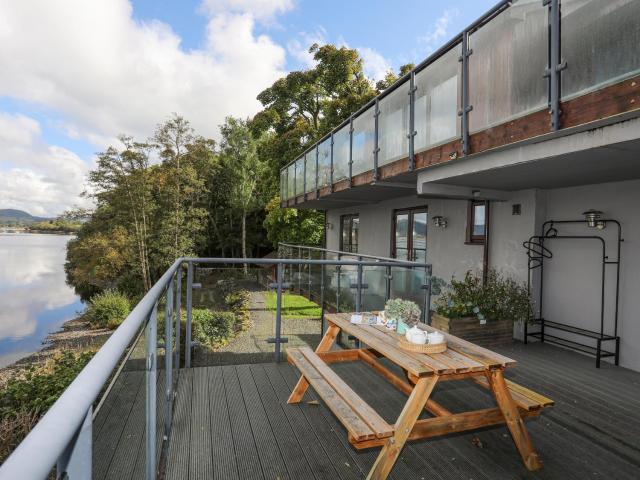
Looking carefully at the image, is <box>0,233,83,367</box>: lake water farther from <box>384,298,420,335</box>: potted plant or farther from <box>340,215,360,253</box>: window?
<box>384,298,420,335</box>: potted plant

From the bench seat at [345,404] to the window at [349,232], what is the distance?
9206 mm

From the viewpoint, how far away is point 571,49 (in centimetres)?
329

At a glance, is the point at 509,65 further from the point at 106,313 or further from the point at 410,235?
the point at 106,313

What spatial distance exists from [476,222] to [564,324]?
2217 millimetres

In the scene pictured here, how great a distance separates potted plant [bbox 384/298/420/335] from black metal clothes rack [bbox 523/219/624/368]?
3.37m

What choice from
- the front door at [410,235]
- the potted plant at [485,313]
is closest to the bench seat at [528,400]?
the potted plant at [485,313]

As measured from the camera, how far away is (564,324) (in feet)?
18.4

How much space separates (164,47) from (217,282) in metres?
9.48

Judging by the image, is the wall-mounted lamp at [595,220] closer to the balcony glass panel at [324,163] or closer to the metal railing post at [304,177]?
the balcony glass panel at [324,163]

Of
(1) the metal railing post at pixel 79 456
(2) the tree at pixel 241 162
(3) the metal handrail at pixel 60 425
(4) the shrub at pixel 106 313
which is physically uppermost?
(2) the tree at pixel 241 162

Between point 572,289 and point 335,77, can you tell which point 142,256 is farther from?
point 572,289

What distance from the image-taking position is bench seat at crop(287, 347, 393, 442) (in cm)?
208

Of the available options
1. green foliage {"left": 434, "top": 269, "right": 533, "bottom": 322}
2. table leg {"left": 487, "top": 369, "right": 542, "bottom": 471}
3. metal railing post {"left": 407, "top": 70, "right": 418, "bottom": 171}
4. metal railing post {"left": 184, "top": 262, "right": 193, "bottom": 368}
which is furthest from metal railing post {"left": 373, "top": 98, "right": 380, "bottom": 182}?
table leg {"left": 487, "top": 369, "right": 542, "bottom": 471}

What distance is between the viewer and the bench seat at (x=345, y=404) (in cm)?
208
